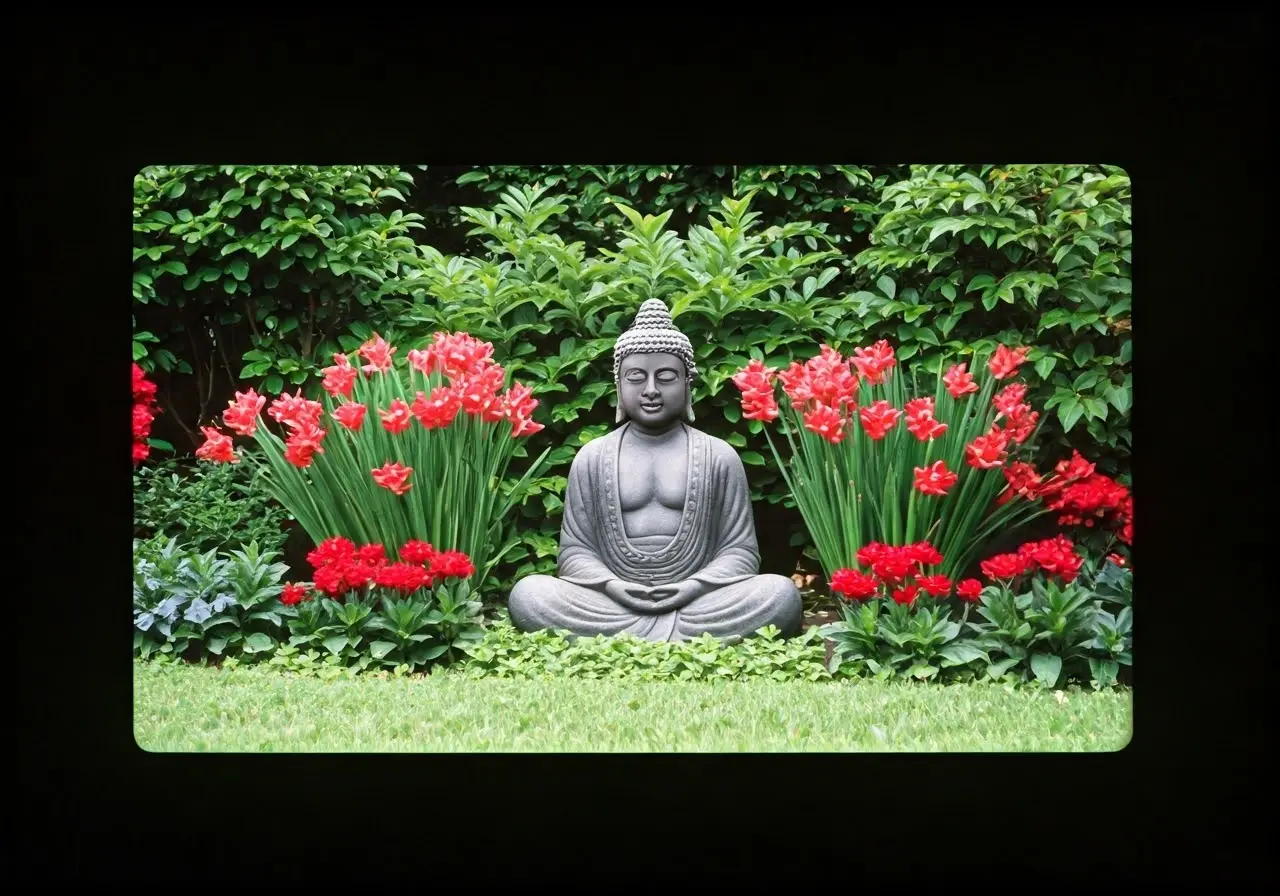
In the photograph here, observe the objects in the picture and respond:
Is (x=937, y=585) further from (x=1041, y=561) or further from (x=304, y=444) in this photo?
(x=304, y=444)

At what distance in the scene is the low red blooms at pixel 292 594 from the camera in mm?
5055

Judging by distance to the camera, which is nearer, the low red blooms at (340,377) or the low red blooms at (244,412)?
the low red blooms at (244,412)

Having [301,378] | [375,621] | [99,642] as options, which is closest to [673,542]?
[375,621]

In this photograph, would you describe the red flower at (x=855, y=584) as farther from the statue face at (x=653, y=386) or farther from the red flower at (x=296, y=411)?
the red flower at (x=296, y=411)

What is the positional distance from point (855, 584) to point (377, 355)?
2028mm

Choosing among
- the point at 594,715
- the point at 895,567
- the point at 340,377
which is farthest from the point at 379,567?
the point at 895,567

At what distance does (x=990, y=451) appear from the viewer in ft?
16.3

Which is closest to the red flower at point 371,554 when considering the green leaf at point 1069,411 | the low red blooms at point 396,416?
the low red blooms at point 396,416

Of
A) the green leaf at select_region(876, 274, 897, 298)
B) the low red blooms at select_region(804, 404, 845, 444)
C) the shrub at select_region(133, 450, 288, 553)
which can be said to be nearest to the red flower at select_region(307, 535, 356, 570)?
the shrub at select_region(133, 450, 288, 553)

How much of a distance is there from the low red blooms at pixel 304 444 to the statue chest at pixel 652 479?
1166 millimetres

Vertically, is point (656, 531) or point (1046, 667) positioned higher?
point (656, 531)

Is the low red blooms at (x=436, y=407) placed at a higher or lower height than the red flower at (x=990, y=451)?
higher

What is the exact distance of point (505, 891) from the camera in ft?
11.6

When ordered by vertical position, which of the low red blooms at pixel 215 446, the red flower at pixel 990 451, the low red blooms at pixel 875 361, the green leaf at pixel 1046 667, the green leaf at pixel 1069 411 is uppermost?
the low red blooms at pixel 875 361
